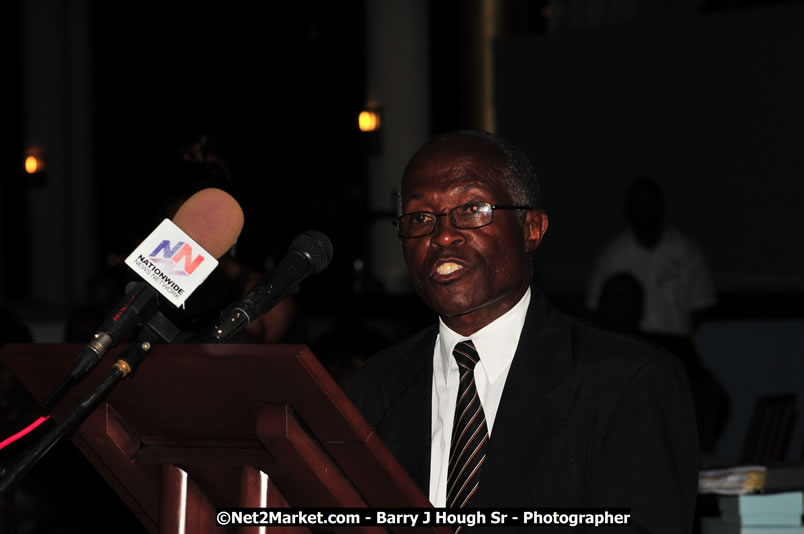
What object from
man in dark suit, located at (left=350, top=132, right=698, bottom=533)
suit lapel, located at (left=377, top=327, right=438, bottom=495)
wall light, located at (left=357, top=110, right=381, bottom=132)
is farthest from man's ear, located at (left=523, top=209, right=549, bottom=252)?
wall light, located at (left=357, top=110, right=381, bottom=132)

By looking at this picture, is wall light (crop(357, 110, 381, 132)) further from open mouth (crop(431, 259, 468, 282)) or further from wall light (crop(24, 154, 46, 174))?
open mouth (crop(431, 259, 468, 282))

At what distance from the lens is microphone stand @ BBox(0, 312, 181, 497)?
1406mm

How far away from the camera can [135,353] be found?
57.4 inches

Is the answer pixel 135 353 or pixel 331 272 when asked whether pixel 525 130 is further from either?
pixel 135 353

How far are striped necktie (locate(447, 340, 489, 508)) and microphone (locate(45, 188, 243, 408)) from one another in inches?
19.1

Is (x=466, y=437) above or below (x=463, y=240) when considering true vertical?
below

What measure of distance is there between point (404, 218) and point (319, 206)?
916cm

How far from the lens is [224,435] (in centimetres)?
154

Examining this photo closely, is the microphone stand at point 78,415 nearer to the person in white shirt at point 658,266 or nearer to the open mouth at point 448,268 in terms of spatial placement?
the open mouth at point 448,268

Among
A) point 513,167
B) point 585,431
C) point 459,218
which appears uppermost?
point 513,167

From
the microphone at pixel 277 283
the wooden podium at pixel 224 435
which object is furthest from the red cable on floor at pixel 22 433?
the microphone at pixel 277 283

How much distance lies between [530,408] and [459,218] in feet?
1.08

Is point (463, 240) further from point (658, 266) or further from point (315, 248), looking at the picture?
point (658, 266)

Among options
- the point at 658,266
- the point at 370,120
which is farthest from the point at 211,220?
the point at 370,120
